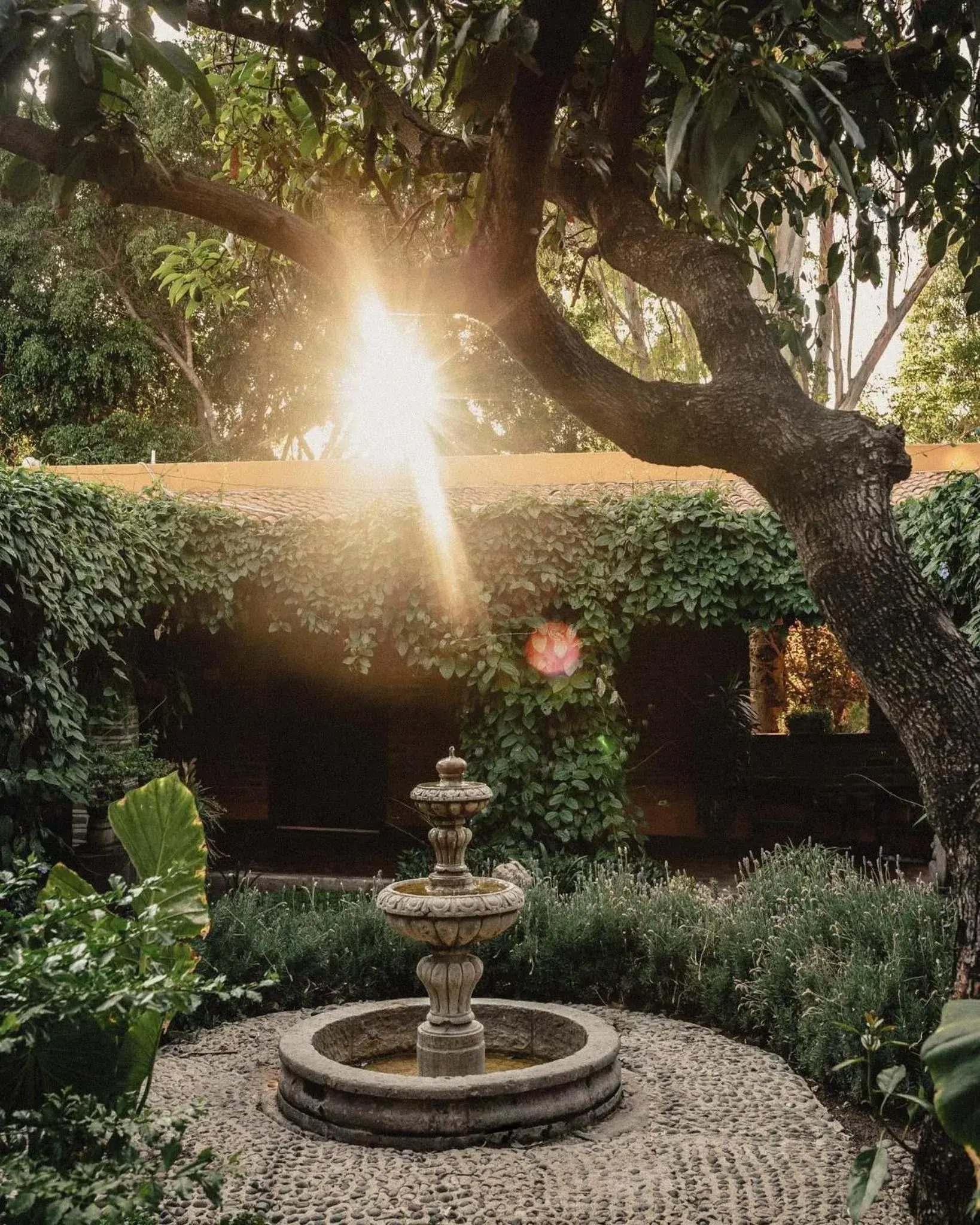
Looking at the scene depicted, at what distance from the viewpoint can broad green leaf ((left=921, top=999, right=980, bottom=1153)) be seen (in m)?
2.15

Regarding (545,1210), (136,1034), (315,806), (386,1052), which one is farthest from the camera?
(315,806)

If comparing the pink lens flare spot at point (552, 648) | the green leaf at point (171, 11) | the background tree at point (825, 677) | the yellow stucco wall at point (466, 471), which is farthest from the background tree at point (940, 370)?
the green leaf at point (171, 11)

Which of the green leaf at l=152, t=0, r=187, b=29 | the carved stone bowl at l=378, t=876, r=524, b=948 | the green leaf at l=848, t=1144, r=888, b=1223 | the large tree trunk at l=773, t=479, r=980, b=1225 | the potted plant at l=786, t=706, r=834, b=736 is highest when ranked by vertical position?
the green leaf at l=152, t=0, r=187, b=29

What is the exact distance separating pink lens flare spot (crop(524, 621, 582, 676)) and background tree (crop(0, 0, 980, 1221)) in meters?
5.40

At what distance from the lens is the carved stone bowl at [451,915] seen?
536cm

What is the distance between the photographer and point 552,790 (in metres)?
9.30

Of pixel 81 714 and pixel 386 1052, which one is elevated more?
pixel 81 714

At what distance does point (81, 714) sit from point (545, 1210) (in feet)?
16.0

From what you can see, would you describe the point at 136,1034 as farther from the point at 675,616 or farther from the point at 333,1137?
the point at 675,616

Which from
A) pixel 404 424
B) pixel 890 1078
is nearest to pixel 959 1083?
pixel 890 1078

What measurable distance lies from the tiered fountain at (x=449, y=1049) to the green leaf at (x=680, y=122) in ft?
12.5

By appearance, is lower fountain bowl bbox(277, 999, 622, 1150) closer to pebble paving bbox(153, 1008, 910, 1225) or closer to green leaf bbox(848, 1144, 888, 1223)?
pebble paving bbox(153, 1008, 910, 1225)

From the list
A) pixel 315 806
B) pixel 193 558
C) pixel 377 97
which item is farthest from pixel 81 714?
pixel 315 806

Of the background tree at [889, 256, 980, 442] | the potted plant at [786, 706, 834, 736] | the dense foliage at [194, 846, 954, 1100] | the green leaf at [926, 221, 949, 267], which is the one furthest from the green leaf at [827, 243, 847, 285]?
the background tree at [889, 256, 980, 442]
